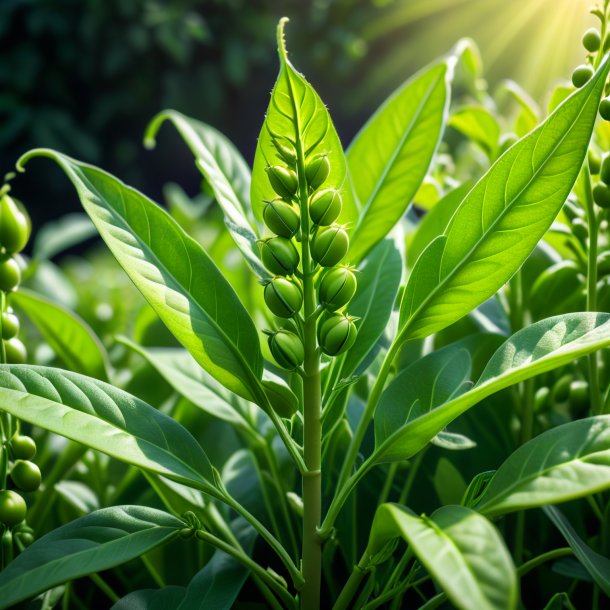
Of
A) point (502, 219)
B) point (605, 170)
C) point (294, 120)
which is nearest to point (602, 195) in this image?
point (605, 170)

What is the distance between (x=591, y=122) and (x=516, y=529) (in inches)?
12.2

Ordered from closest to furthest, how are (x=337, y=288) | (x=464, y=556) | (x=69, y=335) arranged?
(x=464, y=556)
(x=337, y=288)
(x=69, y=335)

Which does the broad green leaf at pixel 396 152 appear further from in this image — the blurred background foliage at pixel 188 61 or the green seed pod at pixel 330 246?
the blurred background foliage at pixel 188 61

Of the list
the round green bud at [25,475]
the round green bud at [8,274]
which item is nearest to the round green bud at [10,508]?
the round green bud at [25,475]

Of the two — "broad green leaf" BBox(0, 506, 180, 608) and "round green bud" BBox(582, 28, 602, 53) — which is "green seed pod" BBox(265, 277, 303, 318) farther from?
"round green bud" BBox(582, 28, 602, 53)

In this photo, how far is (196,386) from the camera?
56cm

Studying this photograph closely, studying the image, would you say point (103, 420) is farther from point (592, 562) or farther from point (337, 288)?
point (592, 562)

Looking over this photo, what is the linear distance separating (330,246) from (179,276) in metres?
0.10

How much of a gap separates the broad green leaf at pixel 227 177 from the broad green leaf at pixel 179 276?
3cm

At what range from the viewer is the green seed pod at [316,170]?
40 centimetres

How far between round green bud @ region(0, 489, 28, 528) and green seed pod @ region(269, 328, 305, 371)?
18 centimetres

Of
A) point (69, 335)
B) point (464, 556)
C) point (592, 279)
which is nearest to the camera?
point (464, 556)

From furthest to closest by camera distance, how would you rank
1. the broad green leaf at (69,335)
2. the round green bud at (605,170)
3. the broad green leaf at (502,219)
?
the broad green leaf at (69,335) → the round green bud at (605,170) → the broad green leaf at (502,219)

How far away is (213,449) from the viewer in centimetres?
65
